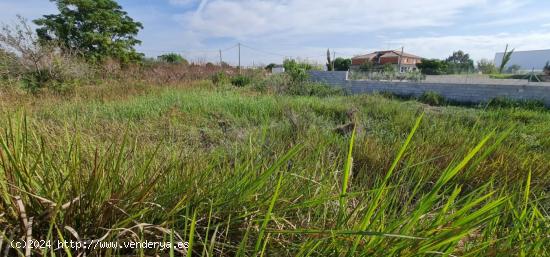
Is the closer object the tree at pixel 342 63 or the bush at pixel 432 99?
the bush at pixel 432 99

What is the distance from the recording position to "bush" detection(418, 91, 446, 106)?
8457 millimetres

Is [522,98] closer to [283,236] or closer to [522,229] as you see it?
[522,229]

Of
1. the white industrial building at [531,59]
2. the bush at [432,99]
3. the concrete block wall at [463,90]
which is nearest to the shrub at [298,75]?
the concrete block wall at [463,90]

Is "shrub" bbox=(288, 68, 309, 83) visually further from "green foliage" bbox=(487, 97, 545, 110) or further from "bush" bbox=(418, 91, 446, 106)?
"green foliage" bbox=(487, 97, 545, 110)

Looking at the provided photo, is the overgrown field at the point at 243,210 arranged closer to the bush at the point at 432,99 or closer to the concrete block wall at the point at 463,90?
the concrete block wall at the point at 463,90

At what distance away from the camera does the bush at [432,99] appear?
8457 mm

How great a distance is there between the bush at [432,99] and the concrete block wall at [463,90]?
0.48 metres

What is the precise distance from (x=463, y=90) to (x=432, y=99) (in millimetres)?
1281

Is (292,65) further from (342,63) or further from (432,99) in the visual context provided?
(342,63)

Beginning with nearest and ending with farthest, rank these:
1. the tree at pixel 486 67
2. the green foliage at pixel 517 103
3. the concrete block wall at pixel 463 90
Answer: the green foliage at pixel 517 103
the concrete block wall at pixel 463 90
the tree at pixel 486 67

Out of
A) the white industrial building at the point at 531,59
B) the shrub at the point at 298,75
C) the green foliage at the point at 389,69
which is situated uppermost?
the white industrial building at the point at 531,59

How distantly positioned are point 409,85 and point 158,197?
10712mm

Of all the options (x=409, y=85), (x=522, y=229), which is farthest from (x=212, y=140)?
(x=409, y=85)

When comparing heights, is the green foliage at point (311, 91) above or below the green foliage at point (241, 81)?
below
